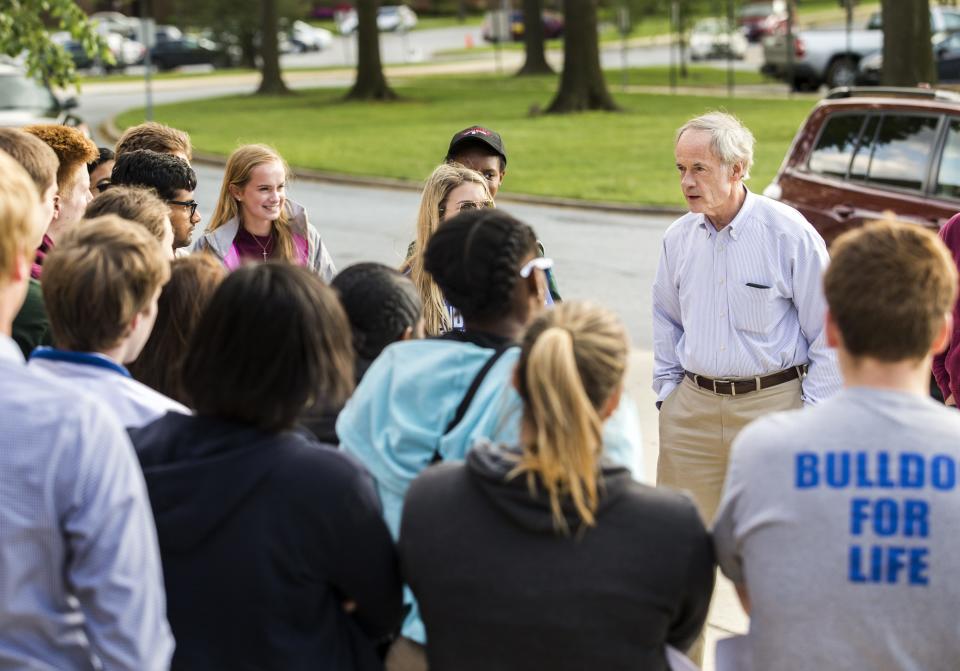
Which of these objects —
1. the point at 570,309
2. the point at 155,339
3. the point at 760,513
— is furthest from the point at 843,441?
the point at 155,339

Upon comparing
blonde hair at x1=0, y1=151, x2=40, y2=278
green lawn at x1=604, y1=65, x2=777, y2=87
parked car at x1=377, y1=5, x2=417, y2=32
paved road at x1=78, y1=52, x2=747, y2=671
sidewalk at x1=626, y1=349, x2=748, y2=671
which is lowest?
sidewalk at x1=626, y1=349, x2=748, y2=671

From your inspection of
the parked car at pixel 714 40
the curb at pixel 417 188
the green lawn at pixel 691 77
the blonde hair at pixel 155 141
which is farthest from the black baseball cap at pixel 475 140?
the parked car at pixel 714 40

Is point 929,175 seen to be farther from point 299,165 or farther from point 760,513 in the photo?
point 299,165

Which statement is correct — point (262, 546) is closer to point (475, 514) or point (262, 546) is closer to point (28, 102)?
point (475, 514)

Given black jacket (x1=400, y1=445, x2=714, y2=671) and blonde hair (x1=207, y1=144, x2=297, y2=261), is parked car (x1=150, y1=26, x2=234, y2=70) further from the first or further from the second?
black jacket (x1=400, y1=445, x2=714, y2=671)

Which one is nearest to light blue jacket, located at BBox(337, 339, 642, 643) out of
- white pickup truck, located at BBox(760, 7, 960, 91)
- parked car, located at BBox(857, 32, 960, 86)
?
parked car, located at BBox(857, 32, 960, 86)

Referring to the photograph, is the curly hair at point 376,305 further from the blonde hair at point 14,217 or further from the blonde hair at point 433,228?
the blonde hair at point 433,228

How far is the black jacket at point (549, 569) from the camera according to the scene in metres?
2.68

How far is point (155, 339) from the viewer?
12.7 ft

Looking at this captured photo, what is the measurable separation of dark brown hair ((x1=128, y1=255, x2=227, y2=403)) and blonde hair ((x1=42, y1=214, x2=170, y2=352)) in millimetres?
653

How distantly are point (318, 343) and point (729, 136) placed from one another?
8.75ft

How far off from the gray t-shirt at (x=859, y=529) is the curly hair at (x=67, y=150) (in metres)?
3.34

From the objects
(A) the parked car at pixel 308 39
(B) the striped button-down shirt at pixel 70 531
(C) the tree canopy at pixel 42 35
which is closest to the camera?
(B) the striped button-down shirt at pixel 70 531

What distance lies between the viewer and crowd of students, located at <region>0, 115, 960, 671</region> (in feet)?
8.53
